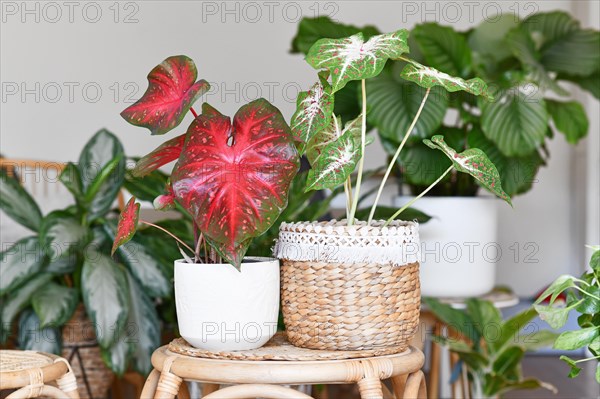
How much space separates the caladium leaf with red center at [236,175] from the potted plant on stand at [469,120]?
3.86ft

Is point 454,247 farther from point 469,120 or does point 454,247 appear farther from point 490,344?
point 469,120

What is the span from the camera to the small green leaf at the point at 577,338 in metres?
0.93

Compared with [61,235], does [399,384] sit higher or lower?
lower

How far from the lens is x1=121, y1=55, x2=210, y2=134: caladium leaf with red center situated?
3.23 ft

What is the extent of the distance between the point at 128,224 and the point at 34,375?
345 millimetres

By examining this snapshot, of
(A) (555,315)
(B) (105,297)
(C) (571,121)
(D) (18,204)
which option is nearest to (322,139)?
(A) (555,315)

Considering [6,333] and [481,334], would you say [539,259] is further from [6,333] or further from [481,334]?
[6,333]

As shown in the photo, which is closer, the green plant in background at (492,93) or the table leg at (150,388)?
the table leg at (150,388)

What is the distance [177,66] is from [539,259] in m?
4.01

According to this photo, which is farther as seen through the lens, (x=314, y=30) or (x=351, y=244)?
(x=314, y=30)

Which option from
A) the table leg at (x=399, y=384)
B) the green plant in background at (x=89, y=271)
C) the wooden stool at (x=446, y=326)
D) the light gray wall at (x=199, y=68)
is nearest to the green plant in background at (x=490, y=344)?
the wooden stool at (x=446, y=326)

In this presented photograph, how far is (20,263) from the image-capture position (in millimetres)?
1997

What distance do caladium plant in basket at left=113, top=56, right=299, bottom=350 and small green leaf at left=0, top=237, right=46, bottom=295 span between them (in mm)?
1064

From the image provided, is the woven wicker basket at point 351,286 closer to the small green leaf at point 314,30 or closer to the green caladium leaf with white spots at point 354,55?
the green caladium leaf with white spots at point 354,55
